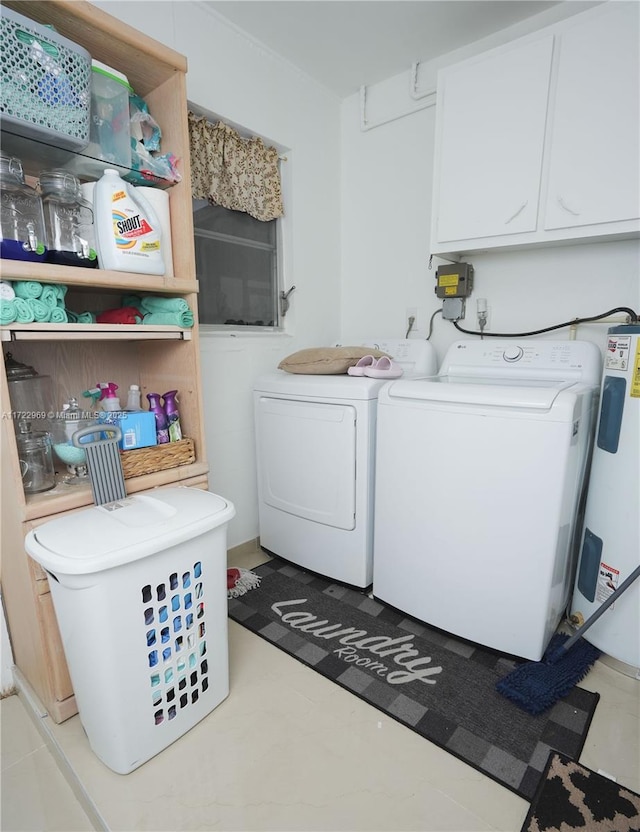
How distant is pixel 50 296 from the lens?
120 cm

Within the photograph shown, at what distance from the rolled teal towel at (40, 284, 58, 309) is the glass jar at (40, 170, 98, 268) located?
3.5 inches

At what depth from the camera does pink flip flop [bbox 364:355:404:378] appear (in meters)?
1.88

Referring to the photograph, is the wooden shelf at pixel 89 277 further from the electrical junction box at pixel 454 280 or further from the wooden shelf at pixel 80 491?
the electrical junction box at pixel 454 280

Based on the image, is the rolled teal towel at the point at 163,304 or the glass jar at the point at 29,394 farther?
the rolled teal towel at the point at 163,304

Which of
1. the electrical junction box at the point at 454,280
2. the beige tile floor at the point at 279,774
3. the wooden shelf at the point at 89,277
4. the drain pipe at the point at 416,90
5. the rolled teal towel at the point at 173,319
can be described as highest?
the drain pipe at the point at 416,90

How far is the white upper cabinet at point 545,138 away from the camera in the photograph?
1.53m

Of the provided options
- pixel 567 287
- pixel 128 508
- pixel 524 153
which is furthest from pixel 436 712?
pixel 524 153

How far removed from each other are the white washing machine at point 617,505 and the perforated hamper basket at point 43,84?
5.95 feet

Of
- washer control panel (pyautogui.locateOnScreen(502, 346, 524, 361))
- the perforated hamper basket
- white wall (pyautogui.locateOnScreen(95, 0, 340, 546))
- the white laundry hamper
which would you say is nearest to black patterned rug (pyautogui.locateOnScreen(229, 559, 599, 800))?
the white laundry hamper

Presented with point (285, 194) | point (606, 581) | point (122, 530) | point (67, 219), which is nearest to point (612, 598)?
point (606, 581)

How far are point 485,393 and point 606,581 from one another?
808mm

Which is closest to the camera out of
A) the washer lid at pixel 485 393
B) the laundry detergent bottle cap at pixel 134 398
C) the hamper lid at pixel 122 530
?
the hamper lid at pixel 122 530

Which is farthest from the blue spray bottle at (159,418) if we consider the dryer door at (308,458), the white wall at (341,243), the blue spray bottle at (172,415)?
the dryer door at (308,458)

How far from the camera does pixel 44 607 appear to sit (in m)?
1.23
